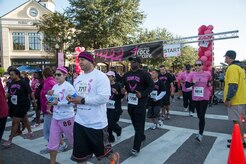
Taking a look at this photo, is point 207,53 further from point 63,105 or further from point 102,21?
point 102,21

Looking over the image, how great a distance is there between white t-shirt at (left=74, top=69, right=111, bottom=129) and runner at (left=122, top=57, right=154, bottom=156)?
1.68 metres

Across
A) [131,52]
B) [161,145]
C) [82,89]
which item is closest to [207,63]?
[131,52]

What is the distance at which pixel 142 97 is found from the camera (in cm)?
495

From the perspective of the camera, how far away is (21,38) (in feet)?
163

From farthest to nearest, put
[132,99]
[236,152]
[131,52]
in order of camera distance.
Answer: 1. [131,52]
2. [132,99]
3. [236,152]

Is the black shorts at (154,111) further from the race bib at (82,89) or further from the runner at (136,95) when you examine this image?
the race bib at (82,89)

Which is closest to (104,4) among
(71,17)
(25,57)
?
(71,17)

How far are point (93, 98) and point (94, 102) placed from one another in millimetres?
56

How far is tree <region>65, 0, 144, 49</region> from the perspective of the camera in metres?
30.2

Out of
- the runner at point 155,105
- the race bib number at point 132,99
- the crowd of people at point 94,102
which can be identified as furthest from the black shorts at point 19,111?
the runner at point 155,105

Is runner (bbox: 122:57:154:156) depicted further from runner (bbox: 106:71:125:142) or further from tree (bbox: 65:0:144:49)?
tree (bbox: 65:0:144:49)

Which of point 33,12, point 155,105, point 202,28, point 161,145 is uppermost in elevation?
point 33,12

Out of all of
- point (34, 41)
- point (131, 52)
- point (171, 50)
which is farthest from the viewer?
point (34, 41)

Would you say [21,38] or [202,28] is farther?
[21,38]
